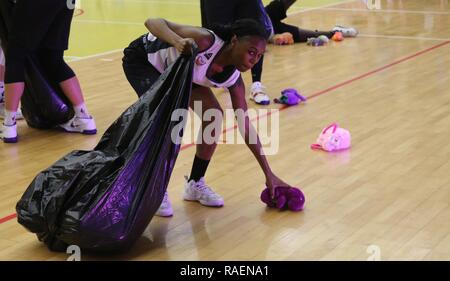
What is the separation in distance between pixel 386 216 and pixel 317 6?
849 centimetres

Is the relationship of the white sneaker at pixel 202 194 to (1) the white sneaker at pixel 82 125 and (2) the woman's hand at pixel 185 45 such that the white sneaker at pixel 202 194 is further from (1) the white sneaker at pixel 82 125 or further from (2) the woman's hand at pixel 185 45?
(1) the white sneaker at pixel 82 125

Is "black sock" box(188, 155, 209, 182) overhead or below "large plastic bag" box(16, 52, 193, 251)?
below

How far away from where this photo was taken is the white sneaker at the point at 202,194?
12.1ft

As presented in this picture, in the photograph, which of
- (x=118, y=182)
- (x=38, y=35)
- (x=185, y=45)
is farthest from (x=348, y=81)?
(x=118, y=182)

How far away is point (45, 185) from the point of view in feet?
10.3

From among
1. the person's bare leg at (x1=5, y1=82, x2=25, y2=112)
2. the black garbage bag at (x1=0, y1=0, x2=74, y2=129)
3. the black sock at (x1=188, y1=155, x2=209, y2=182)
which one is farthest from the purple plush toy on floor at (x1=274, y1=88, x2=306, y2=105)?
the black sock at (x1=188, y1=155, x2=209, y2=182)

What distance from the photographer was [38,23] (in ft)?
15.3

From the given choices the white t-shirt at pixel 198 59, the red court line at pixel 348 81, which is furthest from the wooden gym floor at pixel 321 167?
the white t-shirt at pixel 198 59

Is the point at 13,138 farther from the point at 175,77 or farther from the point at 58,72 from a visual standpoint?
the point at 175,77

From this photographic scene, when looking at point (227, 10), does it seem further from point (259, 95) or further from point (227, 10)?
point (259, 95)

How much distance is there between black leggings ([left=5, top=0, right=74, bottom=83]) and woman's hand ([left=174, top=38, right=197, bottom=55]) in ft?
5.73

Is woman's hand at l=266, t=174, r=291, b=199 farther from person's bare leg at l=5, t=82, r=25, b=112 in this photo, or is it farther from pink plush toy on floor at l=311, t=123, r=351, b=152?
person's bare leg at l=5, t=82, r=25, b=112

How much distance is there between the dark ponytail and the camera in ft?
10.6

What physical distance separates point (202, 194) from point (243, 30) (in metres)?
0.88
